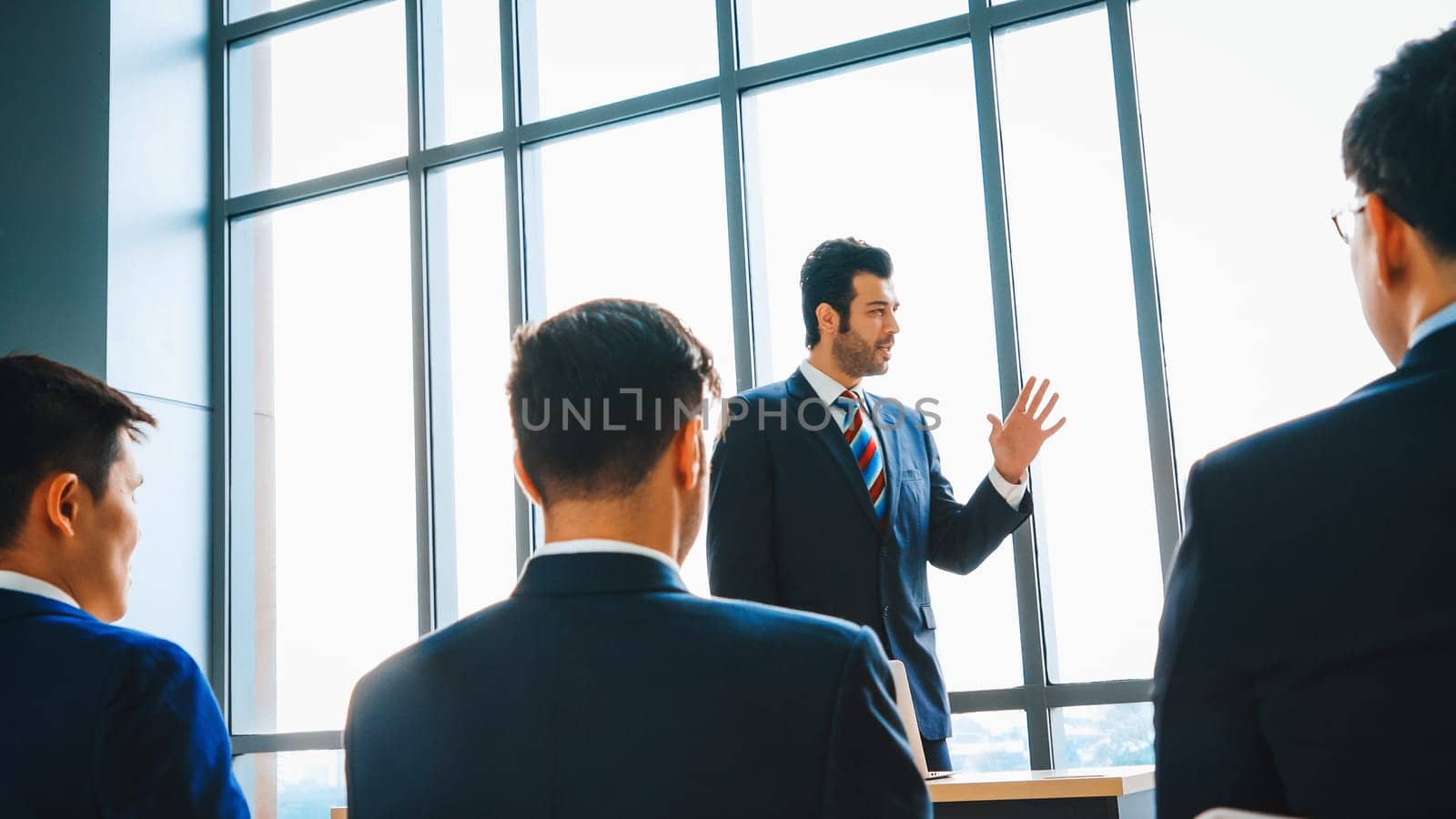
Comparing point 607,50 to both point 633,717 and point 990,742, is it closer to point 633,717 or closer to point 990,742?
point 990,742

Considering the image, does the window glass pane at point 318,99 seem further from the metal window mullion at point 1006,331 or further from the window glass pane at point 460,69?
the metal window mullion at point 1006,331

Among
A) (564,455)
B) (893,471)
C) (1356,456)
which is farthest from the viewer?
(893,471)

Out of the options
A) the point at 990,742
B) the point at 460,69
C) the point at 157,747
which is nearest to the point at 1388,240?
the point at 157,747

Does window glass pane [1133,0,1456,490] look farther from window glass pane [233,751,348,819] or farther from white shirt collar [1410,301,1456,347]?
window glass pane [233,751,348,819]

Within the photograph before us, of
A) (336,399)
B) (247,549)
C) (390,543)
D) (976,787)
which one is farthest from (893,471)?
(247,549)

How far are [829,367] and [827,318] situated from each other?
0.12 metres

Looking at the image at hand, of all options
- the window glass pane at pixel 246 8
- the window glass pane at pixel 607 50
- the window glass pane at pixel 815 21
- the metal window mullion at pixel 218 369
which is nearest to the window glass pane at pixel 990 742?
the window glass pane at pixel 815 21

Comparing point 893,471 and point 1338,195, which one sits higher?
point 1338,195

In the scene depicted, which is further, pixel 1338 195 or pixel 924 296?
pixel 924 296

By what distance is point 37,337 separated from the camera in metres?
4.97

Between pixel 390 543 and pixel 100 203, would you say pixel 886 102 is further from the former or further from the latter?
pixel 100 203

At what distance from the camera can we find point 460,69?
5.08m

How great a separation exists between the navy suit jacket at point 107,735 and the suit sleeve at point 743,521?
5.47 ft

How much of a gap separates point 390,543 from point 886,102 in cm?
243
